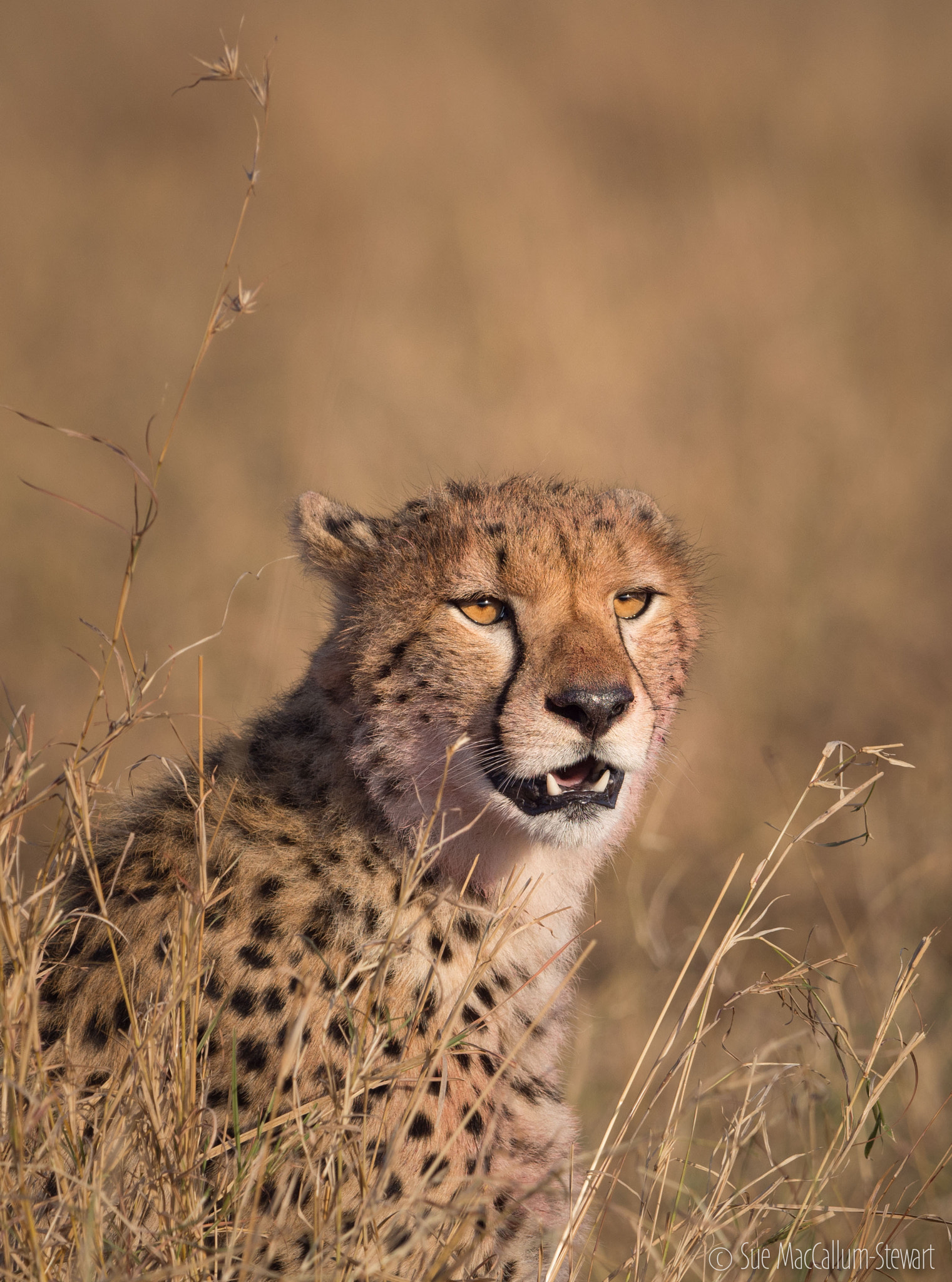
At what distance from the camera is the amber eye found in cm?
228

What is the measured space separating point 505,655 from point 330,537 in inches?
18.5

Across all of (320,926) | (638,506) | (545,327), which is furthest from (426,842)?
(545,327)

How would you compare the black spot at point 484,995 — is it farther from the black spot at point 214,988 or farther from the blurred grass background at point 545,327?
the blurred grass background at point 545,327

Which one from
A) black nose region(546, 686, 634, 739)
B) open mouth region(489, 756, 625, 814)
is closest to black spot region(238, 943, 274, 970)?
open mouth region(489, 756, 625, 814)

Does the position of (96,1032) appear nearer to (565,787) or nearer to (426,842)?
(426,842)

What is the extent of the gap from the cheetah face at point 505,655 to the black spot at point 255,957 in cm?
32

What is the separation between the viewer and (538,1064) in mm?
2307

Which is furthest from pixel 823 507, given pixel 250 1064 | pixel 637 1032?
pixel 250 1064

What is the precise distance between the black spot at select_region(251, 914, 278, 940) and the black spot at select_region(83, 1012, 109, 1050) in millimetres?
279

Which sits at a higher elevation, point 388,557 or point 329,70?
point 329,70

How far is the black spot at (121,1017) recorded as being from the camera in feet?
6.53

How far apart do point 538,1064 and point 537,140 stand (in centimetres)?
900

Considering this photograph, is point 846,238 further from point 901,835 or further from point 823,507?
point 901,835

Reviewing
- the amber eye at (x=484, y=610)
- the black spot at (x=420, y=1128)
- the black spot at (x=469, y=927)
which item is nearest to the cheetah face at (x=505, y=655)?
the amber eye at (x=484, y=610)
